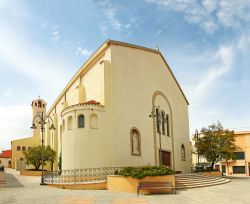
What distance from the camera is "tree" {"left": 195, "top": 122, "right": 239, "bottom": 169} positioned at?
1389 inches

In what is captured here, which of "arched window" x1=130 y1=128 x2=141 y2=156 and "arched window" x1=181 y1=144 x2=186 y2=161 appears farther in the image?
"arched window" x1=181 y1=144 x2=186 y2=161

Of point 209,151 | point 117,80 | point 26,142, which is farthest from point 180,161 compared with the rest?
point 26,142

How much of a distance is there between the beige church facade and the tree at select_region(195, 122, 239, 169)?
8.65ft

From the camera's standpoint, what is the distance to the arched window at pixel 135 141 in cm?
2852

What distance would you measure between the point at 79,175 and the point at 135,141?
20.6ft

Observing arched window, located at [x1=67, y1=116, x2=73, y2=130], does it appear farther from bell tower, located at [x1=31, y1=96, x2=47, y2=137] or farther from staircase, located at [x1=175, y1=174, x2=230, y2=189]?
bell tower, located at [x1=31, y1=96, x2=47, y2=137]

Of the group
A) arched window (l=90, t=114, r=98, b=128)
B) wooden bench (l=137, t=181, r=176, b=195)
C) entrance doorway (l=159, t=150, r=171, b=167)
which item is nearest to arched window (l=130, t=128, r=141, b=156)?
arched window (l=90, t=114, r=98, b=128)

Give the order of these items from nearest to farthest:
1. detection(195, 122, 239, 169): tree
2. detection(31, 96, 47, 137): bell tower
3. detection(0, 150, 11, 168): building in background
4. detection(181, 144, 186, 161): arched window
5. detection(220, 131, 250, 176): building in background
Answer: detection(195, 122, 239, 169): tree → detection(181, 144, 186, 161): arched window → detection(220, 131, 250, 176): building in background → detection(31, 96, 47, 137): bell tower → detection(0, 150, 11, 168): building in background

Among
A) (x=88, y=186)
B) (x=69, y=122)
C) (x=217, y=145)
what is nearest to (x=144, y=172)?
(x=88, y=186)

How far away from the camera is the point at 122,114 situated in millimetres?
28500

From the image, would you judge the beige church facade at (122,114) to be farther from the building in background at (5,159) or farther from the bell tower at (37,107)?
the building in background at (5,159)

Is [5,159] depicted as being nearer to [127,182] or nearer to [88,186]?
[88,186]

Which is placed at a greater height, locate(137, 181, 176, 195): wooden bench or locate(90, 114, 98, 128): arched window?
locate(90, 114, 98, 128): arched window

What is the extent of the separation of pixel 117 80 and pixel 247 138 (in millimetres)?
32499
